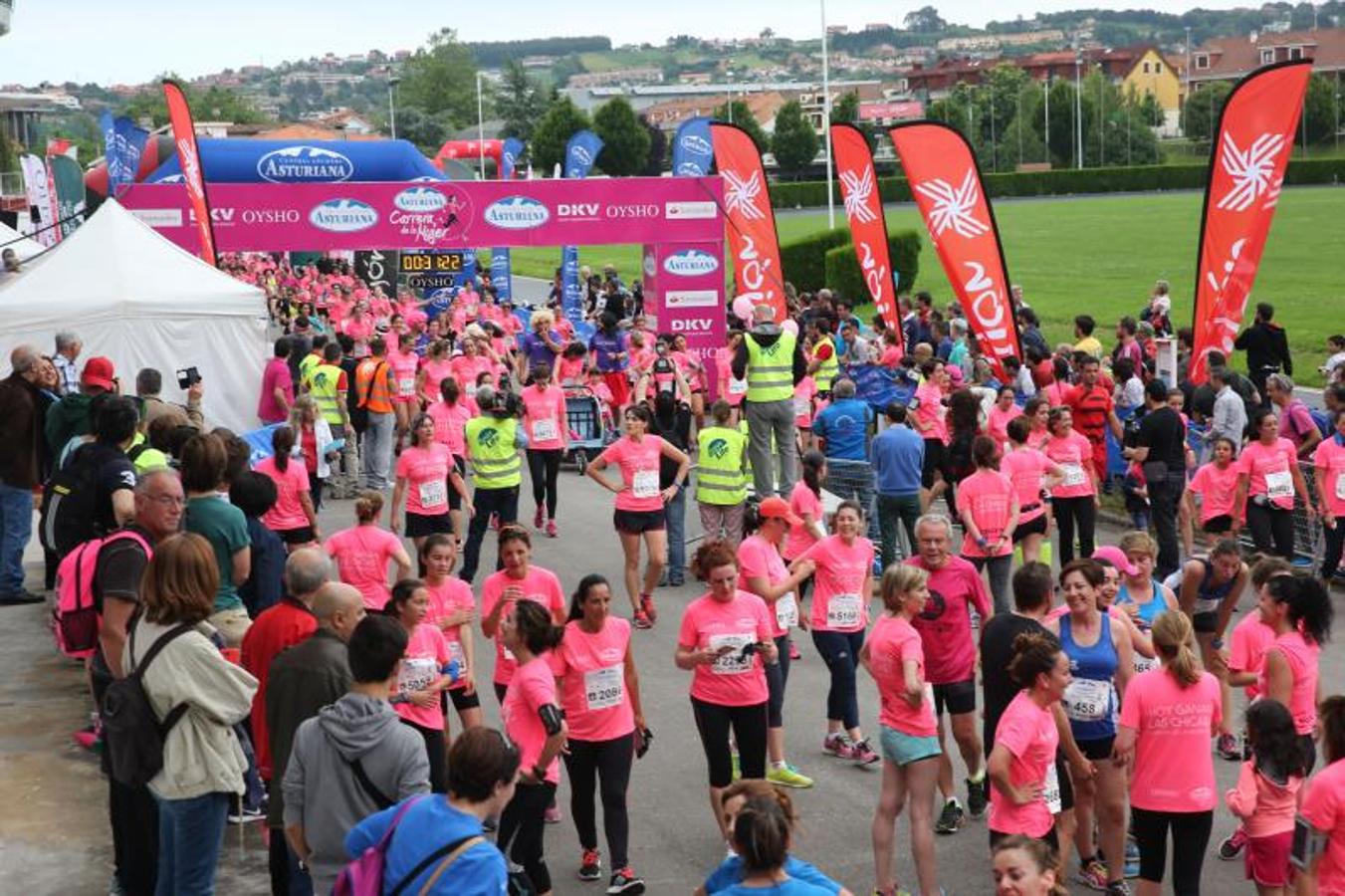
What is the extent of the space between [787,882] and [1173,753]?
9.62 ft

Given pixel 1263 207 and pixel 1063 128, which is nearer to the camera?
pixel 1263 207

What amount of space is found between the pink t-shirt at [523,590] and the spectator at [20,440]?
5025 mm

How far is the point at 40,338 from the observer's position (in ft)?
54.6

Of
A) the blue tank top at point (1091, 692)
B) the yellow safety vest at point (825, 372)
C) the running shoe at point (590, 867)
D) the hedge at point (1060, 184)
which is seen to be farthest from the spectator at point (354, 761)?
the hedge at point (1060, 184)

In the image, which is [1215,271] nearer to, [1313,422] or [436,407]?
[1313,422]

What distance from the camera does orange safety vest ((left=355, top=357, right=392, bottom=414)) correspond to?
18.4m

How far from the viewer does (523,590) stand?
8.77 m

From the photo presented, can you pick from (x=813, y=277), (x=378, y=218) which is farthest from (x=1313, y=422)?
(x=813, y=277)

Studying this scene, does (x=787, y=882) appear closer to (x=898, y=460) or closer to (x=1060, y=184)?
(x=898, y=460)

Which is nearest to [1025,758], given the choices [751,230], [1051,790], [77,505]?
[1051,790]

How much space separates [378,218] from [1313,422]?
44.1 feet

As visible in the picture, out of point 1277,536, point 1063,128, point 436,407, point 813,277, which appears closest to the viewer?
point 1277,536

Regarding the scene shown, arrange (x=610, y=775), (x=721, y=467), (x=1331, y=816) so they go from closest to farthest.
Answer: (x=1331, y=816)
(x=610, y=775)
(x=721, y=467)

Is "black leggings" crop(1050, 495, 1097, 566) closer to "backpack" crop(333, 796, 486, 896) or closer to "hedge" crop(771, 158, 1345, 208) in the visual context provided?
"backpack" crop(333, 796, 486, 896)
